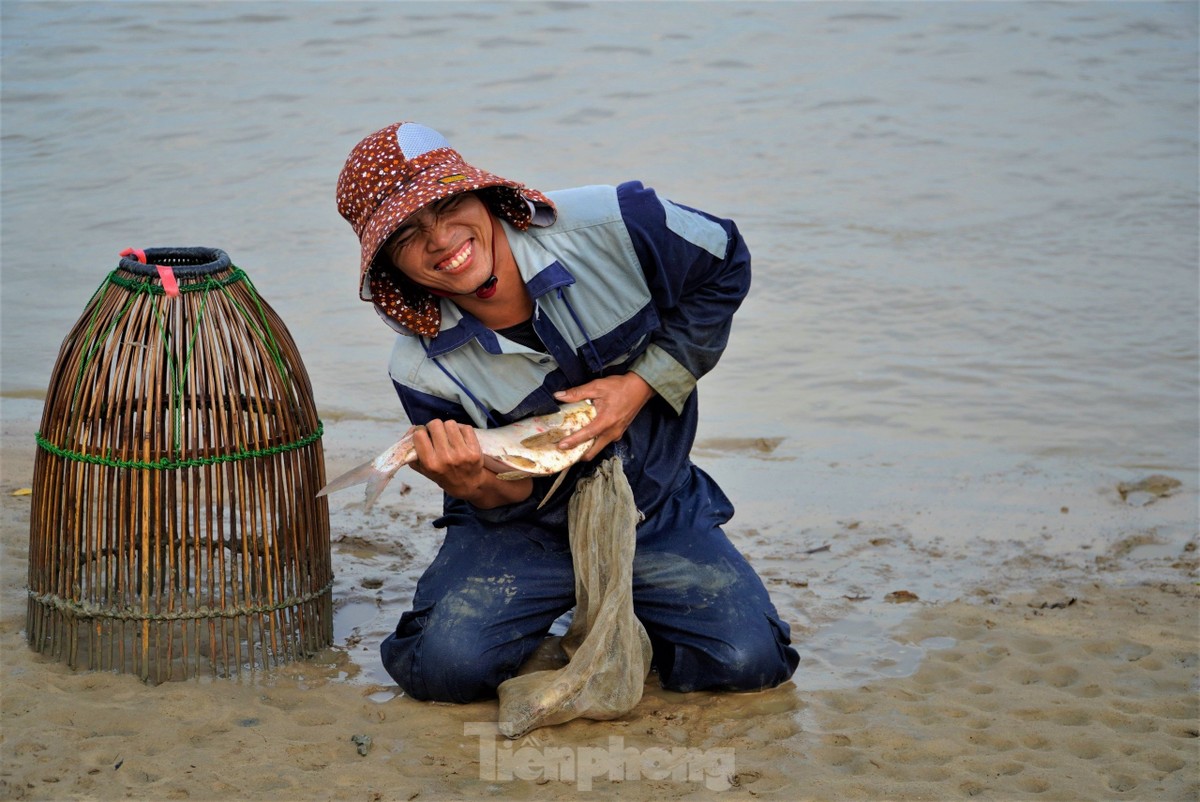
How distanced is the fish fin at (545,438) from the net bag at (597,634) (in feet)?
0.72

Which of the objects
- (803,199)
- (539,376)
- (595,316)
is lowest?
(803,199)

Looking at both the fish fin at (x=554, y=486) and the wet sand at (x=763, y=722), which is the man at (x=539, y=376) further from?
the wet sand at (x=763, y=722)

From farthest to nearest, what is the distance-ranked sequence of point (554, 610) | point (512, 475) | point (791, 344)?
point (791, 344)
point (554, 610)
point (512, 475)

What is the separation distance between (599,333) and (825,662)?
3.82ft

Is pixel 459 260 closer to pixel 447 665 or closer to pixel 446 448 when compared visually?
pixel 446 448

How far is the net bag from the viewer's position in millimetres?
3035

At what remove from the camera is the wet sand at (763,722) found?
2.76 meters

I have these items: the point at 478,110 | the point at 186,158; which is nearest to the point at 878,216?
the point at 478,110

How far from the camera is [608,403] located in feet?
10.2

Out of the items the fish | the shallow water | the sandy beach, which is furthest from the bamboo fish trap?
the shallow water

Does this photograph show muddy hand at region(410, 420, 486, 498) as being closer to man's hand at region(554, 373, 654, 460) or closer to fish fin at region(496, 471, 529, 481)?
fish fin at region(496, 471, 529, 481)

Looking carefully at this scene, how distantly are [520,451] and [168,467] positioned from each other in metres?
0.89

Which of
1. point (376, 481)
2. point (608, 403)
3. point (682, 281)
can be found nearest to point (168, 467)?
point (376, 481)

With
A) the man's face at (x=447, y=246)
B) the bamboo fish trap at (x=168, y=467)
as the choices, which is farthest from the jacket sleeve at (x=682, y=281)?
the bamboo fish trap at (x=168, y=467)
